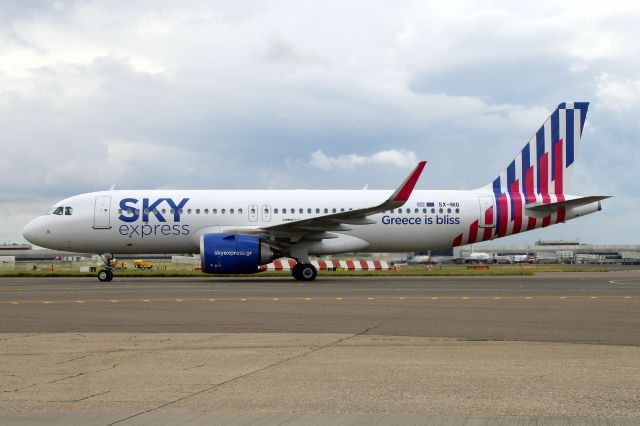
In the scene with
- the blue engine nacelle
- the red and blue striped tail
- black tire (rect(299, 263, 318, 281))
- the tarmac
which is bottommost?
the tarmac

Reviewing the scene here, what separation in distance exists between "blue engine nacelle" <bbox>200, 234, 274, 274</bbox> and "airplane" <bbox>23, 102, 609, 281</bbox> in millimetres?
586

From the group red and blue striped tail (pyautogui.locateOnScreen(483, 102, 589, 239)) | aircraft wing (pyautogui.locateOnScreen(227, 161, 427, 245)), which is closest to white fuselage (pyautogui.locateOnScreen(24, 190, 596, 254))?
red and blue striped tail (pyautogui.locateOnScreen(483, 102, 589, 239))

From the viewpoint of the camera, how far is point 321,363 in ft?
27.1

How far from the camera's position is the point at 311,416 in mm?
5738

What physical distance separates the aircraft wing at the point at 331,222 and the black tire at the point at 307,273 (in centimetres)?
105

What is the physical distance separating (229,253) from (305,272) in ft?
10.0

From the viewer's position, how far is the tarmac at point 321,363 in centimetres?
589

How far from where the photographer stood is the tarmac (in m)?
5.89

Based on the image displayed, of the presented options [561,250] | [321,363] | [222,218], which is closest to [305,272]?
[222,218]

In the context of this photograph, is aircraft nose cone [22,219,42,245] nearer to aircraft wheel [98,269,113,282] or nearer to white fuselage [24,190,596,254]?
white fuselage [24,190,596,254]

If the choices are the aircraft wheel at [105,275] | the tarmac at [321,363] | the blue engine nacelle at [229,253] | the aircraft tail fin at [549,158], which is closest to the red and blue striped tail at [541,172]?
the aircraft tail fin at [549,158]

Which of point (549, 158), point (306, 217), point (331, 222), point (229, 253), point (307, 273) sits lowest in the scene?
→ point (307, 273)

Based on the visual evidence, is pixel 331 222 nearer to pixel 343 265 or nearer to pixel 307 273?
pixel 307 273

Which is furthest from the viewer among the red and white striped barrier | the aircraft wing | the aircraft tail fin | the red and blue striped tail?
the red and white striped barrier
